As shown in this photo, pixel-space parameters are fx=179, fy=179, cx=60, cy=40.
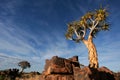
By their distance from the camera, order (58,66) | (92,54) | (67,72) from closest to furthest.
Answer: (67,72)
(58,66)
(92,54)

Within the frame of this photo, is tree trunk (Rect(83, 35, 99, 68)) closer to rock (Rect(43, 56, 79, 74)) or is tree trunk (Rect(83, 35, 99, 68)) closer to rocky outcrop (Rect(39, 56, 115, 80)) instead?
rocky outcrop (Rect(39, 56, 115, 80))

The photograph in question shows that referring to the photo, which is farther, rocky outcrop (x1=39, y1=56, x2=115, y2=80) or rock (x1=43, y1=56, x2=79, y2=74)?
rock (x1=43, y1=56, x2=79, y2=74)

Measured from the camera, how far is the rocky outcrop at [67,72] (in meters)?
12.6

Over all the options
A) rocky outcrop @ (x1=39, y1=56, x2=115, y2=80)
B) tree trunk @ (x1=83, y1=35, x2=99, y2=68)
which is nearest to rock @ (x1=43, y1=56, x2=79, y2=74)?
rocky outcrop @ (x1=39, y1=56, x2=115, y2=80)

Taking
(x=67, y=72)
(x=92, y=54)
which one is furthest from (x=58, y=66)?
(x=92, y=54)

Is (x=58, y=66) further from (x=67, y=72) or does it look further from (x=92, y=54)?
(x=92, y=54)

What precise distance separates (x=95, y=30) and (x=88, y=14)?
104 inches

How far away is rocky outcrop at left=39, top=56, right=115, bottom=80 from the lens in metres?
12.6

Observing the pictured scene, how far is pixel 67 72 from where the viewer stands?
14125mm

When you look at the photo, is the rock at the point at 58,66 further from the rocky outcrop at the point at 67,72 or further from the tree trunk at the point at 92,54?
the tree trunk at the point at 92,54

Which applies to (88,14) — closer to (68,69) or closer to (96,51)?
(96,51)

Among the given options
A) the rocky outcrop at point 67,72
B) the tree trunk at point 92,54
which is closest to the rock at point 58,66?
the rocky outcrop at point 67,72

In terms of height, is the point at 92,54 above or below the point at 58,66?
above

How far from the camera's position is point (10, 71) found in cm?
2725
